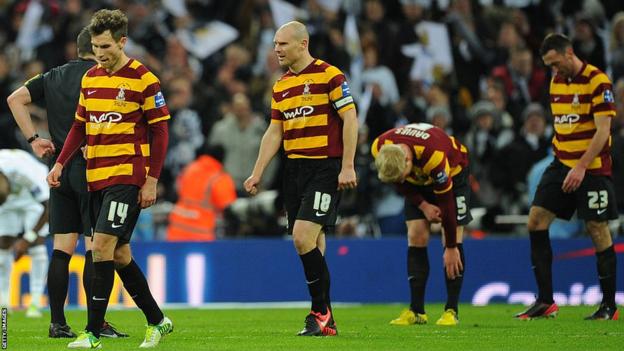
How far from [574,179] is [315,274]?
9.90 ft

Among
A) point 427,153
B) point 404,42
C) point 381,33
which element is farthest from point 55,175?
point 381,33

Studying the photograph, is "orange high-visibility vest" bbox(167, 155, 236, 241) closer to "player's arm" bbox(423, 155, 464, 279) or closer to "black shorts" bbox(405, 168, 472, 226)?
"black shorts" bbox(405, 168, 472, 226)

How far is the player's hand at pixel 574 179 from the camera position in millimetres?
11555

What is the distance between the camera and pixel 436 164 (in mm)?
10633

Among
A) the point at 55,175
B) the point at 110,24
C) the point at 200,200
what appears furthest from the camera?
the point at 200,200

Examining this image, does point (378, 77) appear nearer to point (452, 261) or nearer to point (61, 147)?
point (452, 261)

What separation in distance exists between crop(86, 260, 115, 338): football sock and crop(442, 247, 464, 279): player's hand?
10.9ft

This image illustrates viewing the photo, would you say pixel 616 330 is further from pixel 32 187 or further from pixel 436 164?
pixel 32 187

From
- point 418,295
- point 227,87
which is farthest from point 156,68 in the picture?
point 418,295

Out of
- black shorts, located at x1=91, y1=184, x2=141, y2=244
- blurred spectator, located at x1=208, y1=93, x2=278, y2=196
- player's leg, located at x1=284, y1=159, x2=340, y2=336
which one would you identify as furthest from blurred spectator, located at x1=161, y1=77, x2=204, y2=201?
black shorts, located at x1=91, y1=184, x2=141, y2=244

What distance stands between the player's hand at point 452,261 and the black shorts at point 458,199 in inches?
17.8

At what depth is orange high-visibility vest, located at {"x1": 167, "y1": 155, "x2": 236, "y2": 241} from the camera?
16.8 meters

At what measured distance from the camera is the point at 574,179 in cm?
1157

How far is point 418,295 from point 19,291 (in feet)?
20.3
